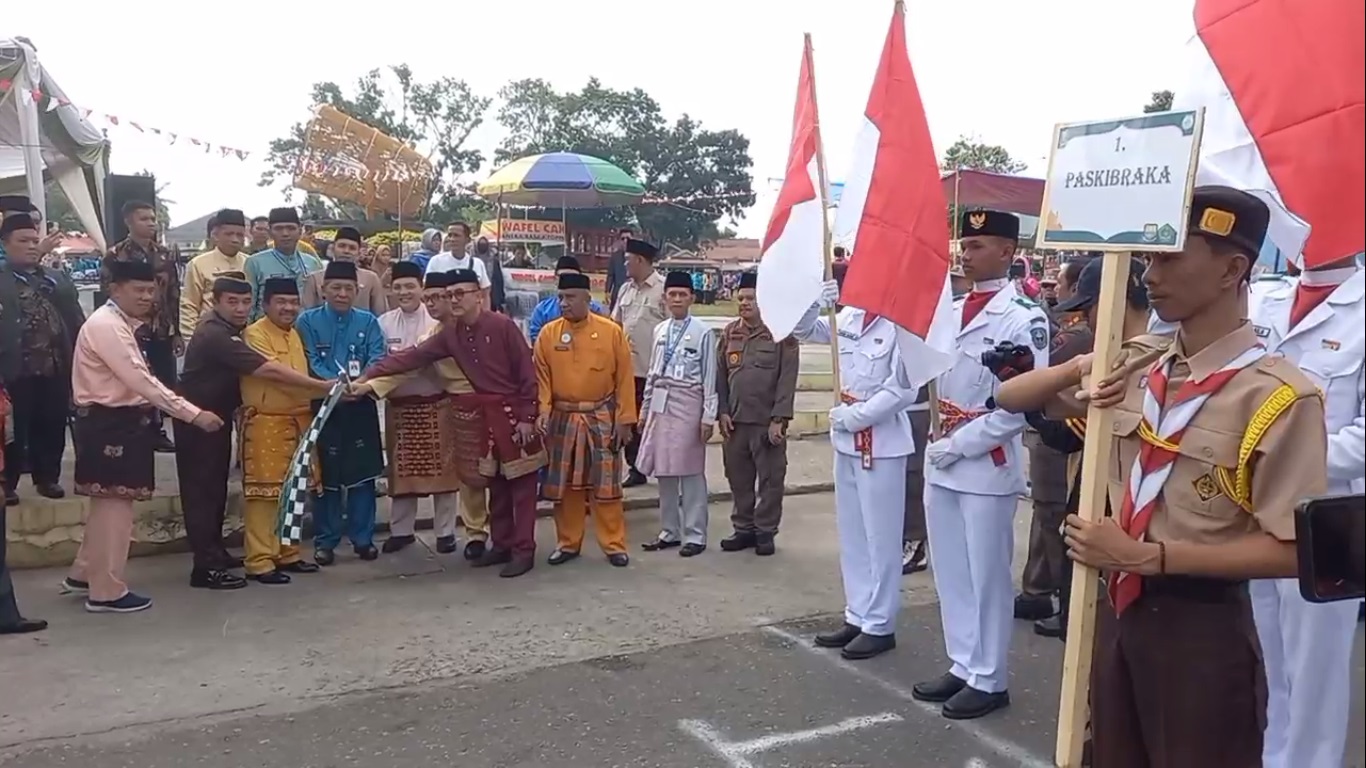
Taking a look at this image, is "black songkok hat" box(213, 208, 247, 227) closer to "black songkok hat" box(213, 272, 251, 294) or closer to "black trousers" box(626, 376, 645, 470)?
"black songkok hat" box(213, 272, 251, 294)

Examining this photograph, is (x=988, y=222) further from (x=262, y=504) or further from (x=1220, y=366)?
(x=262, y=504)

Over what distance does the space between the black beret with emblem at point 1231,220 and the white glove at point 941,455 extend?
2.10 meters

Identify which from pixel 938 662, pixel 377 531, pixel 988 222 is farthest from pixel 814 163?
pixel 377 531

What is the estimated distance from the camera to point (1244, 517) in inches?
90.4

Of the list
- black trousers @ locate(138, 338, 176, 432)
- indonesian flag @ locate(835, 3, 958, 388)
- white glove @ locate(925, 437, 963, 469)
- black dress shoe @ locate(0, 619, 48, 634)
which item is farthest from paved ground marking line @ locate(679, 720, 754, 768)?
black trousers @ locate(138, 338, 176, 432)

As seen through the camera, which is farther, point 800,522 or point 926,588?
point 800,522

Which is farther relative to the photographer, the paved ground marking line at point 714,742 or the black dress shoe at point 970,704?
the black dress shoe at point 970,704

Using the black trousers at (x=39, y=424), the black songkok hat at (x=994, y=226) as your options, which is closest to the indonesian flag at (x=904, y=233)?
the black songkok hat at (x=994, y=226)

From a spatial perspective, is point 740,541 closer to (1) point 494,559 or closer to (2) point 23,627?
(1) point 494,559

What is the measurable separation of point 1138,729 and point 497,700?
280 centimetres

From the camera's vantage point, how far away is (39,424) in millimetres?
6891

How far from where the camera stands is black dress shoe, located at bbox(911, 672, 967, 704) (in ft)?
15.2

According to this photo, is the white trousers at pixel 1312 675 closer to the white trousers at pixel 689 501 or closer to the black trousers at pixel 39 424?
the white trousers at pixel 689 501

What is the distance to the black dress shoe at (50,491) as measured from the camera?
665cm
